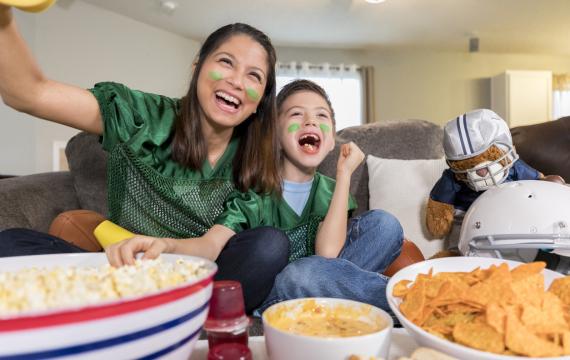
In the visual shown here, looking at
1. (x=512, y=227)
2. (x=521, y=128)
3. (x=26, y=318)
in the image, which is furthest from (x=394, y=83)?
(x=26, y=318)

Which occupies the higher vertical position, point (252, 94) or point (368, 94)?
point (368, 94)

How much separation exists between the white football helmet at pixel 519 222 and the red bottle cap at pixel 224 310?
0.66m

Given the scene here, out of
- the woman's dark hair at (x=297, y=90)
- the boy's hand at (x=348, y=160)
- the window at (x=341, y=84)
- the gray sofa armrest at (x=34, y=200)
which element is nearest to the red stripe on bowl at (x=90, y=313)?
the boy's hand at (x=348, y=160)

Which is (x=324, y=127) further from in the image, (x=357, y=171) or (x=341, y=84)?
(x=341, y=84)

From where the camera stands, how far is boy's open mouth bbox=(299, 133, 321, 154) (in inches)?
50.6

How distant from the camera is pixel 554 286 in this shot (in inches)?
21.3

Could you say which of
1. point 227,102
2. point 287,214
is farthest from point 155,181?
point 287,214

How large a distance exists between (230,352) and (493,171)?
3.00 feet

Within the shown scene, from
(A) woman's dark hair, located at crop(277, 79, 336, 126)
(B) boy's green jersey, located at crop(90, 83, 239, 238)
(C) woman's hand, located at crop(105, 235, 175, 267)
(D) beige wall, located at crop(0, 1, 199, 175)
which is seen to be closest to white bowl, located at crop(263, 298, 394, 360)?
(C) woman's hand, located at crop(105, 235, 175, 267)

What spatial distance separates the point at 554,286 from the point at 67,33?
3.63 meters

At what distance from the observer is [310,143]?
4.29 feet

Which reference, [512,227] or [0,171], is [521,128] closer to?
[512,227]

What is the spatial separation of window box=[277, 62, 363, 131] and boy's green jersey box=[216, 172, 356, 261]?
4.00 metres

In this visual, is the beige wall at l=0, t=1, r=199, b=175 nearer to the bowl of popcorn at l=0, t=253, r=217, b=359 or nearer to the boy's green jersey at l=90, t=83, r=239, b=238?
the boy's green jersey at l=90, t=83, r=239, b=238
